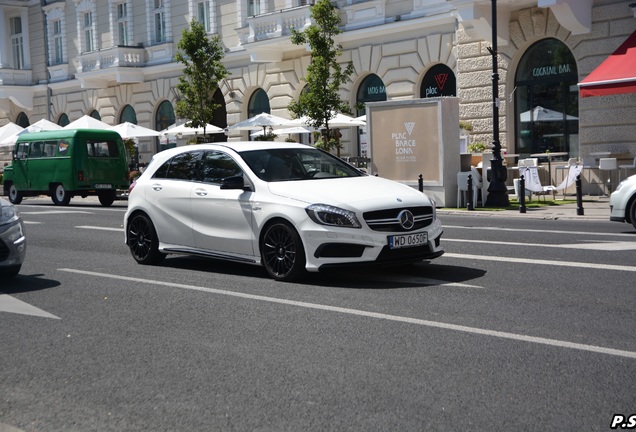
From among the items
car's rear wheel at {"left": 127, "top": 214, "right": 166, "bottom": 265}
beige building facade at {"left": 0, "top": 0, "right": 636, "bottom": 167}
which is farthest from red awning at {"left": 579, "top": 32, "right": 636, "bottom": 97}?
car's rear wheel at {"left": 127, "top": 214, "right": 166, "bottom": 265}

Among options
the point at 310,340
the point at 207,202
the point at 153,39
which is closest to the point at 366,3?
the point at 153,39

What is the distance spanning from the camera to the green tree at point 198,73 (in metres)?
34.5

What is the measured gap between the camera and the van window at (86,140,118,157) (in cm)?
2988

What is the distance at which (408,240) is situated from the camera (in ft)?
32.0

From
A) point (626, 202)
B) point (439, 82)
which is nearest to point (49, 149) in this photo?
point (439, 82)

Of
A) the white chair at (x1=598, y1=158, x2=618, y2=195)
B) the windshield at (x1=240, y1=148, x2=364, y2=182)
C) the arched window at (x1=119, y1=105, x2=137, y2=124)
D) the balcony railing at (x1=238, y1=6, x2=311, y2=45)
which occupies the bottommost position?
the white chair at (x1=598, y1=158, x2=618, y2=195)

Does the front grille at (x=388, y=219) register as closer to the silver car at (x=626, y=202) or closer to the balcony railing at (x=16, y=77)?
the silver car at (x=626, y=202)

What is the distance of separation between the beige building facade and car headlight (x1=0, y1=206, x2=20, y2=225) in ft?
56.3

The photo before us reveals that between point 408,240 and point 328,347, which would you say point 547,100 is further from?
point 328,347

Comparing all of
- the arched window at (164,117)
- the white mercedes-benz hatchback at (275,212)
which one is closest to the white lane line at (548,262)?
the white mercedes-benz hatchback at (275,212)

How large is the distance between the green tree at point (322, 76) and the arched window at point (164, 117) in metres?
12.8

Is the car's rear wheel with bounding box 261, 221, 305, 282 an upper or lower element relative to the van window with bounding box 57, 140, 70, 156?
lower

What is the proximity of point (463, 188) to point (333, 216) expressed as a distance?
12.8 meters

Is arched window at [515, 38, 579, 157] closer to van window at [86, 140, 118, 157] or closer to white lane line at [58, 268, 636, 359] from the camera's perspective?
van window at [86, 140, 118, 157]
